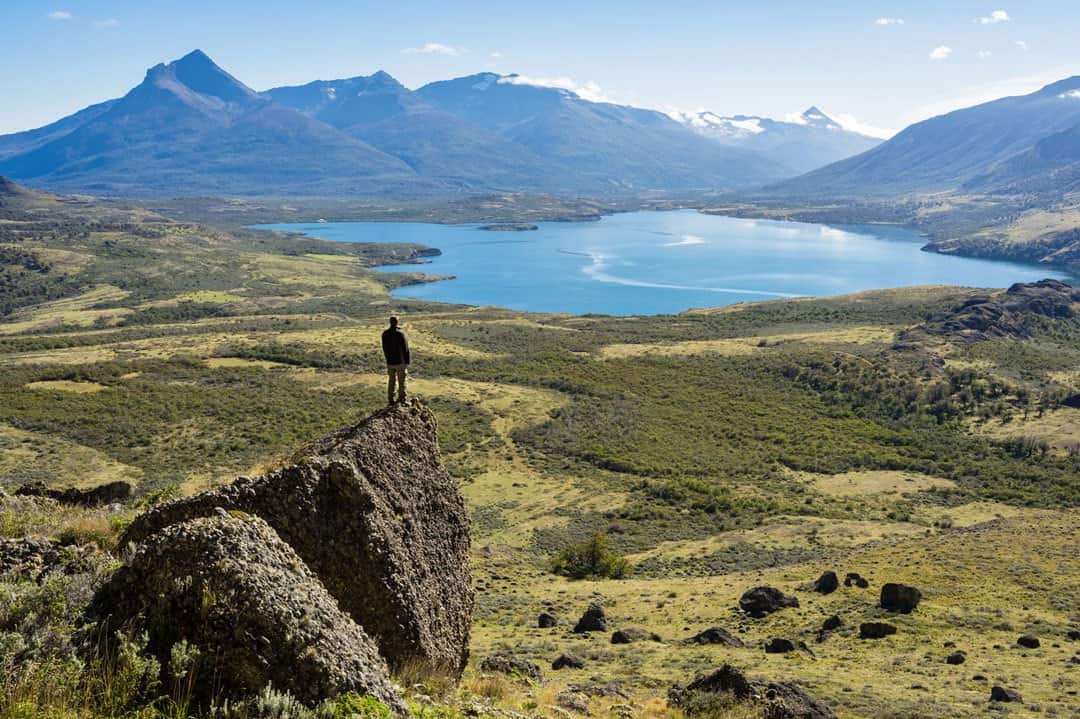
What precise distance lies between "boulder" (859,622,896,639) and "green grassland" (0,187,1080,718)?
13.3 inches

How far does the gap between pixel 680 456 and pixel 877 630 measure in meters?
29.6

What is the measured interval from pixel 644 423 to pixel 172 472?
34.0 m

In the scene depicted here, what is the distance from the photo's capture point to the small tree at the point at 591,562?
3250 cm

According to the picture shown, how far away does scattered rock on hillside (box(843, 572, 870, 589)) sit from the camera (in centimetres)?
2802

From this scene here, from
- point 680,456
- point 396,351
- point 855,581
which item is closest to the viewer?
point 396,351

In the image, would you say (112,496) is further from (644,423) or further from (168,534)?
(644,423)

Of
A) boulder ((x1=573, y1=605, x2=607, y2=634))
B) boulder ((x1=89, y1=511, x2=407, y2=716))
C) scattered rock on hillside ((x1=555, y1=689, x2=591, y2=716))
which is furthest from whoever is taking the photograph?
boulder ((x1=573, y1=605, x2=607, y2=634))

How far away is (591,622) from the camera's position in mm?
24562

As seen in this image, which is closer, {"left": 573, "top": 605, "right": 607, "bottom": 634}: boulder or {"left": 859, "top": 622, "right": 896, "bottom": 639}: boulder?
{"left": 859, "top": 622, "right": 896, "bottom": 639}: boulder

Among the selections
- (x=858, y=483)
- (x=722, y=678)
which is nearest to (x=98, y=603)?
(x=722, y=678)

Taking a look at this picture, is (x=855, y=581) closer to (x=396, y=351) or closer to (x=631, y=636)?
(x=631, y=636)

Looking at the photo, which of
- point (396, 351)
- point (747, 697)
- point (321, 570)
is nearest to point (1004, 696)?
point (747, 697)

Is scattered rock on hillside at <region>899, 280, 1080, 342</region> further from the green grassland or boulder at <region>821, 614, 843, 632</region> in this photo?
boulder at <region>821, 614, 843, 632</region>

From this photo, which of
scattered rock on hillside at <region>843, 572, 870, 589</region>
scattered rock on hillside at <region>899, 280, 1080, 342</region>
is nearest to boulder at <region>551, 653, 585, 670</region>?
scattered rock on hillside at <region>843, 572, 870, 589</region>
